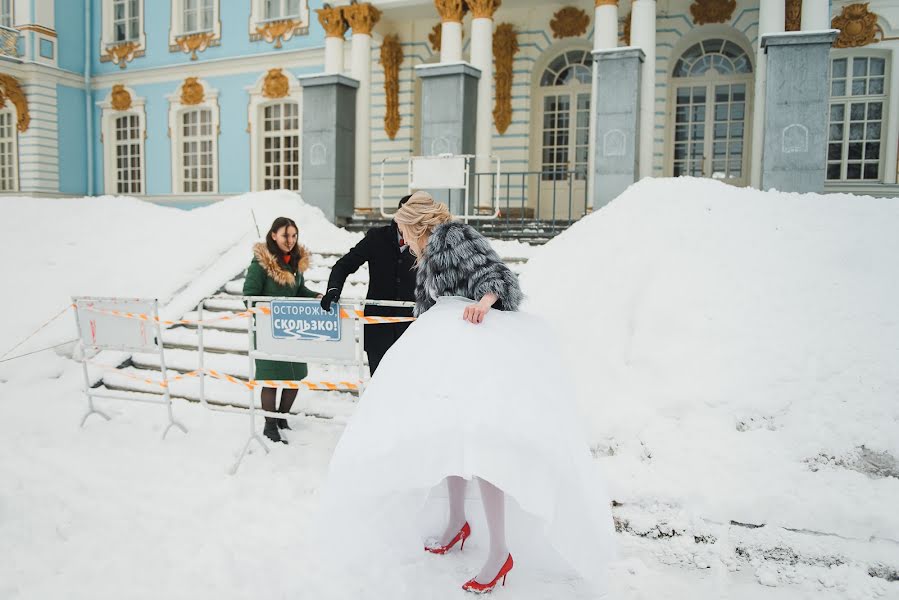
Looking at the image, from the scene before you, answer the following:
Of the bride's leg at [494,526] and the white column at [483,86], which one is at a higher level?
the white column at [483,86]

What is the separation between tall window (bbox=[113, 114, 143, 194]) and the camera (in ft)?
71.4

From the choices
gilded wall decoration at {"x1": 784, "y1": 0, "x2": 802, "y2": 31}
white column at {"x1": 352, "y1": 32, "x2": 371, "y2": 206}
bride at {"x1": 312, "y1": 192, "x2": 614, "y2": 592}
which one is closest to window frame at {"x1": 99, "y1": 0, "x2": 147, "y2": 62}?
white column at {"x1": 352, "y1": 32, "x2": 371, "y2": 206}

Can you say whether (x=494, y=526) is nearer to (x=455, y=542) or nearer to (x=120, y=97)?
(x=455, y=542)

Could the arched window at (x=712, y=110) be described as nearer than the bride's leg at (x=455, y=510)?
No

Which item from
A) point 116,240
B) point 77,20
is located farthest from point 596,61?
point 77,20

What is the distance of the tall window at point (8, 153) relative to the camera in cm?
2159

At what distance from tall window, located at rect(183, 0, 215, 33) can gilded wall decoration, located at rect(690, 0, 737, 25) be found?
1382 centimetres

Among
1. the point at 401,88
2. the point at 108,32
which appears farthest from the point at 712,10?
the point at 108,32

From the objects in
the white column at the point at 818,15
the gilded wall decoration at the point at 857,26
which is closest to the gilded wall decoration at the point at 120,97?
the white column at the point at 818,15

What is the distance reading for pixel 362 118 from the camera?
13.9m

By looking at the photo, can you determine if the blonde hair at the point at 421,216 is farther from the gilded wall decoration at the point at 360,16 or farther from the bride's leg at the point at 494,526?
the gilded wall decoration at the point at 360,16

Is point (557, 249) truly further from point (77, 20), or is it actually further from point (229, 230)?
point (77, 20)

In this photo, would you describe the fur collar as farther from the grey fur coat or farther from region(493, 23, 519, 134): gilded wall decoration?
region(493, 23, 519, 134): gilded wall decoration

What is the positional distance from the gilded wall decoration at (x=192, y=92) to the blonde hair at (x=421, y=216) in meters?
18.9
